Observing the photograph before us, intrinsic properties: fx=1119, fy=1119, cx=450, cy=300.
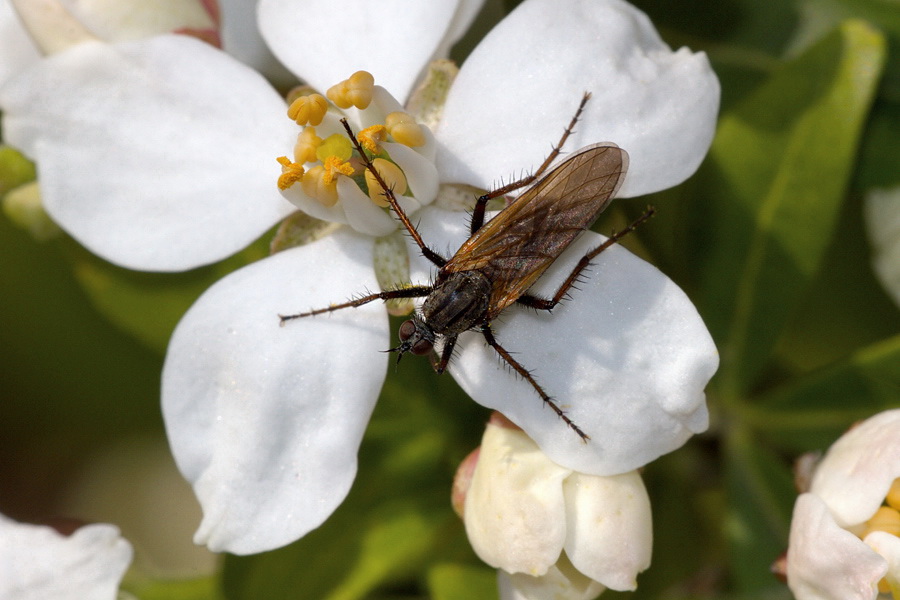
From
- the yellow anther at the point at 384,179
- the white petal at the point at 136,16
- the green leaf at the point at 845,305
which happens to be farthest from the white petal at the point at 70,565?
the green leaf at the point at 845,305

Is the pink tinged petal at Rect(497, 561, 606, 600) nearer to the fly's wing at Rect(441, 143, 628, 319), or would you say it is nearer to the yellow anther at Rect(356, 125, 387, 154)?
the fly's wing at Rect(441, 143, 628, 319)

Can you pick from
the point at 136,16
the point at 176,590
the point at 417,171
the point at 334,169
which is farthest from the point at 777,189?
the point at 176,590

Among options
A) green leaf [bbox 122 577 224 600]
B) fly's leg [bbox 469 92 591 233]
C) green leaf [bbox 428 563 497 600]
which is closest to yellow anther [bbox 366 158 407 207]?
fly's leg [bbox 469 92 591 233]

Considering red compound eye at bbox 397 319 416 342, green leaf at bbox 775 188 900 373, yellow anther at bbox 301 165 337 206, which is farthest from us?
green leaf at bbox 775 188 900 373

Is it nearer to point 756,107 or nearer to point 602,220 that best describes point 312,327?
point 602,220

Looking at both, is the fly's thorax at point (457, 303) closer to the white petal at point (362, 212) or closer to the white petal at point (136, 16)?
the white petal at point (362, 212)

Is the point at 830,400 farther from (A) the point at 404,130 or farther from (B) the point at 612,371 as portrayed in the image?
(A) the point at 404,130
